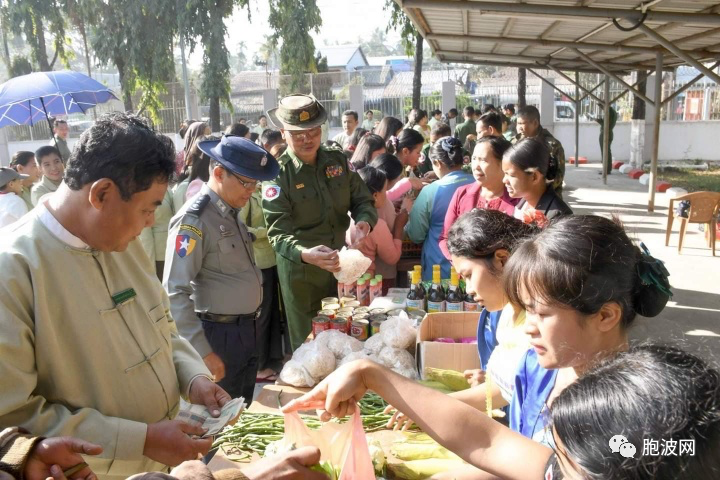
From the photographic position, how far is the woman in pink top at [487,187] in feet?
13.3

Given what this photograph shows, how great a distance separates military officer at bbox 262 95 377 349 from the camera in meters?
3.94

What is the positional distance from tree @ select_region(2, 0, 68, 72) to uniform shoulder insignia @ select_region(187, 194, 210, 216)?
73.3 ft

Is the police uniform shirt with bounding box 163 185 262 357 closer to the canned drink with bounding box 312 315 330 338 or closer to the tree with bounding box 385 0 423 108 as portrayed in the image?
the canned drink with bounding box 312 315 330 338

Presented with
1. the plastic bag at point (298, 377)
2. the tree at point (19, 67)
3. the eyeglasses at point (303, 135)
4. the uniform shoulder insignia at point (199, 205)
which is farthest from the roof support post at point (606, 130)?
the tree at point (19, 67)

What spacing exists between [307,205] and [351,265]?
73 centimetres

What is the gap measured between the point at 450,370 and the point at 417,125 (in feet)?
27.4

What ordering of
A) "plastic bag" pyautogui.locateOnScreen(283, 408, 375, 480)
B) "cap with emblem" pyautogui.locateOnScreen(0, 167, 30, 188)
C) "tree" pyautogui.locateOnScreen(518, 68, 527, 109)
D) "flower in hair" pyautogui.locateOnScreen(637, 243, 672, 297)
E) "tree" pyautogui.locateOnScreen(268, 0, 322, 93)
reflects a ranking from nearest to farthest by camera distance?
1. "flower in hair" pyautogui.locateOnScreen(637, 243, 672, 297)
2. "plastic bag" pyautogui.locateOnScreen(283, 408, 375, 480)
3. "cap with emblem" pyautogui.locateOnScreen(0, 167, 30, 188)
4. "tree" pyautogui.locateOnScreen(518, 68, 527, 109)
5. "tree" pyautogui.locateOnScreen(268, 0, 322, 93)

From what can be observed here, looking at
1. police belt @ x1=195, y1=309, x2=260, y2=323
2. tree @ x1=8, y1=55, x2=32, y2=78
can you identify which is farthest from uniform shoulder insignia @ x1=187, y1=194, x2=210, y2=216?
tree @ x1=8, y1=55, x2=32, y2=78

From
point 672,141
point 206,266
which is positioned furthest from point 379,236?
point 672,141

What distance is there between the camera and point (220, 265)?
10.2 feet

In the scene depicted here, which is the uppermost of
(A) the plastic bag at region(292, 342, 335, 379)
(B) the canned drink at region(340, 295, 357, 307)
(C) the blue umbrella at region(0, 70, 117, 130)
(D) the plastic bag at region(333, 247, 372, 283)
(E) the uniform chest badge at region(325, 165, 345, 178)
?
(C) the blue umbrella at region(0, 70, 117, 130)

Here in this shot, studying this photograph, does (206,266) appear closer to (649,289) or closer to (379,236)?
(379,236)

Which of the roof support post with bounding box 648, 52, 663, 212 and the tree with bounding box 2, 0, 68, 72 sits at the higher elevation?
the tree with bounding box 2, 0, 68, 72

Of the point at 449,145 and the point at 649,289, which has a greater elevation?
the point at 449,145
